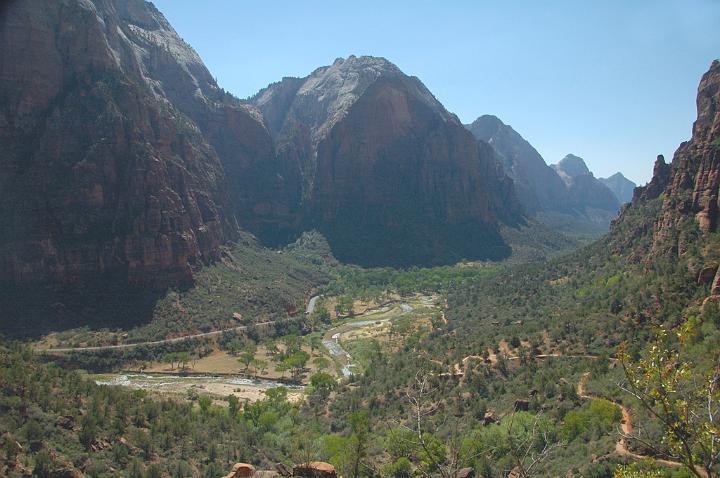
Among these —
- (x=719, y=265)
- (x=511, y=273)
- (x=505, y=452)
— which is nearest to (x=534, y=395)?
(x=505, y=452)

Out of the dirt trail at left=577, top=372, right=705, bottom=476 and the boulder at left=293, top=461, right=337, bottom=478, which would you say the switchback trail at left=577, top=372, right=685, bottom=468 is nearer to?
the dirt trail at left=577, top=372, right=705, bottom=476

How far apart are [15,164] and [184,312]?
1498 inches

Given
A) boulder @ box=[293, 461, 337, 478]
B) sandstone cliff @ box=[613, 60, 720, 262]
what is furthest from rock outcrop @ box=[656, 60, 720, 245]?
boulder @ box=[293, 461, 337, 478]

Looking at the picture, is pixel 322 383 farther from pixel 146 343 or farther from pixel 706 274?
pixel 706 274

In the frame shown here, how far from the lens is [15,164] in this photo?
9206 centimetres

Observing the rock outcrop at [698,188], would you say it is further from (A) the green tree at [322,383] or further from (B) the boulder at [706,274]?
(A) the green tree at [322,383]

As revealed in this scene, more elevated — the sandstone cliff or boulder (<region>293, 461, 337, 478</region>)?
the sandstone cliff

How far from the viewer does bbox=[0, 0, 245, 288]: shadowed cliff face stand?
292ft

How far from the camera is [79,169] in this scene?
95.3 metres

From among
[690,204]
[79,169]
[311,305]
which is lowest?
[311,305]

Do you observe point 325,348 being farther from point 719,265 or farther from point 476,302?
point 719,265

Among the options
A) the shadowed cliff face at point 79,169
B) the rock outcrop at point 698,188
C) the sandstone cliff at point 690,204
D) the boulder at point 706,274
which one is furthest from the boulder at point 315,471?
the shadowed cliff face at point 79,169

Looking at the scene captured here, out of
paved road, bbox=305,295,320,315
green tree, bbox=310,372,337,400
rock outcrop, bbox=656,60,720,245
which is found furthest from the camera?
paved road, bbox=305,295,320,315

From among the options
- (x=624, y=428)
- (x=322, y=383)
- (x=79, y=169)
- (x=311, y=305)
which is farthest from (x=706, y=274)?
(x=79, y=169)
